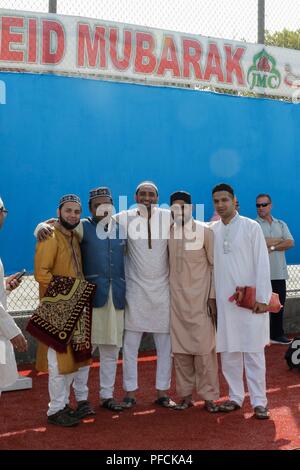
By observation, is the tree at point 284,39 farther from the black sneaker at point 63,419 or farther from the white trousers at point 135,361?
the black sneaker at point 63,419

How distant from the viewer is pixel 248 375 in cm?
523

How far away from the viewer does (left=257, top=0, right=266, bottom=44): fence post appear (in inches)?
298

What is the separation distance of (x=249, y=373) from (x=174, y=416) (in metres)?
0.60

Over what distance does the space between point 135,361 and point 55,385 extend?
0.77m

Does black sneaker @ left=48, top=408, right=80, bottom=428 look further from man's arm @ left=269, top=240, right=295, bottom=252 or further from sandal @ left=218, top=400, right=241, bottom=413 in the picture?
man's arm @ left=269, top=240, right=295, bottom=252

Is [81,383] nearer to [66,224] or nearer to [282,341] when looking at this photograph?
[66,224]

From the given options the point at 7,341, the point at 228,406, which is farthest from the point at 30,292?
the point at 7,341

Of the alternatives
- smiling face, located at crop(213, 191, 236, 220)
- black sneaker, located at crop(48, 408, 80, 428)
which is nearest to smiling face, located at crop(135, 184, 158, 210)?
smiling face, located at crop(213, 191, 236, 220)

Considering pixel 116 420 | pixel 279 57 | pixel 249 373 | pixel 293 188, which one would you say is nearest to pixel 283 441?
pixel 249 373

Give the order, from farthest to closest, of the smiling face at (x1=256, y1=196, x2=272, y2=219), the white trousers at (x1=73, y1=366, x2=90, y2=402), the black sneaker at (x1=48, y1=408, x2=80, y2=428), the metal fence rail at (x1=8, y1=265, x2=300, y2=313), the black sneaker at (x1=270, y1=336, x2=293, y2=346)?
the metal fence rail at (x1=8, y1=265, x2=300, y2=313)
the black sneaker at (x1=270, y1=336, x2=293, y2=346)
the smiling face at (x1=256, y1=196, x2=272, y2=219)
the white trousers at (x1=73, y1=366, x2=90, y2=402)
the black sneaker at (x1=48, y1=408, x2=80, y2=428)

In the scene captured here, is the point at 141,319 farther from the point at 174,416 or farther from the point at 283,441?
the point at 283,441

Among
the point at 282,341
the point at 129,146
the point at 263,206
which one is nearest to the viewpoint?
the point at 129,146

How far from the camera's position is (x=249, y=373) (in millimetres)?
5219

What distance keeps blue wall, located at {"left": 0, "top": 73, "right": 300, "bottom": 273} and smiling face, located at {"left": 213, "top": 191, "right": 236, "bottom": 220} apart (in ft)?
5.66
